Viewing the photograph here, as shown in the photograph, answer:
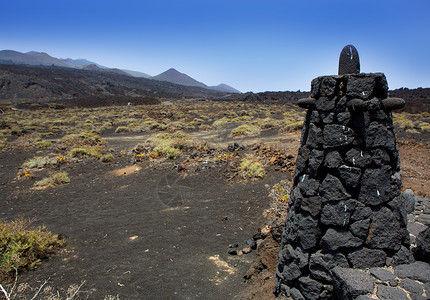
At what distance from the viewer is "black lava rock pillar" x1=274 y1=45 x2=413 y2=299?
96.9 inches

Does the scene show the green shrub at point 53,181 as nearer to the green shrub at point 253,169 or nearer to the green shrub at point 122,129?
the green shrub at point 253,169

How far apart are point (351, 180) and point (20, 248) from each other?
580cm

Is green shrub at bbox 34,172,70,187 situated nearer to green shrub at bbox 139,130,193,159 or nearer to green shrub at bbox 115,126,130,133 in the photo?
green shrub at bbox 139,130,193,159

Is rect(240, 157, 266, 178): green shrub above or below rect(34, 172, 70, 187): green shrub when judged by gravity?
above

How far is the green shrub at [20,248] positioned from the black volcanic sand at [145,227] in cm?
26

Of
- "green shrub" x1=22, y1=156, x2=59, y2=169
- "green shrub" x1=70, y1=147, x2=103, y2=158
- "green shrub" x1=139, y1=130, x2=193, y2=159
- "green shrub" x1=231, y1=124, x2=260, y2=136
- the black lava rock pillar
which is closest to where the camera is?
the black lava rock pillar

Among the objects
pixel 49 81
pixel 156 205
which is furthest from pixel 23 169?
pixel 49 81

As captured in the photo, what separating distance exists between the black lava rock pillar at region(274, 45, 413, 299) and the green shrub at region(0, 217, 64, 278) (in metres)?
→ 4.99

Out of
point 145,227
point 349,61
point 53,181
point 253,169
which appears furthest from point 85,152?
point 349,61

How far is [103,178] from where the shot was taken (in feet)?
35.8

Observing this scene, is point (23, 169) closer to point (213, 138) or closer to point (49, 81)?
point (213, 138)

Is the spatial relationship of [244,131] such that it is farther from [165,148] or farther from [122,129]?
[122,129]

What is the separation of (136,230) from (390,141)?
231 inches

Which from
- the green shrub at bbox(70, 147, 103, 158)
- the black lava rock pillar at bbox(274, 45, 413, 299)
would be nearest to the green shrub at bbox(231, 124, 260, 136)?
the green shrub at bbox(70, 147, 103, 158)
